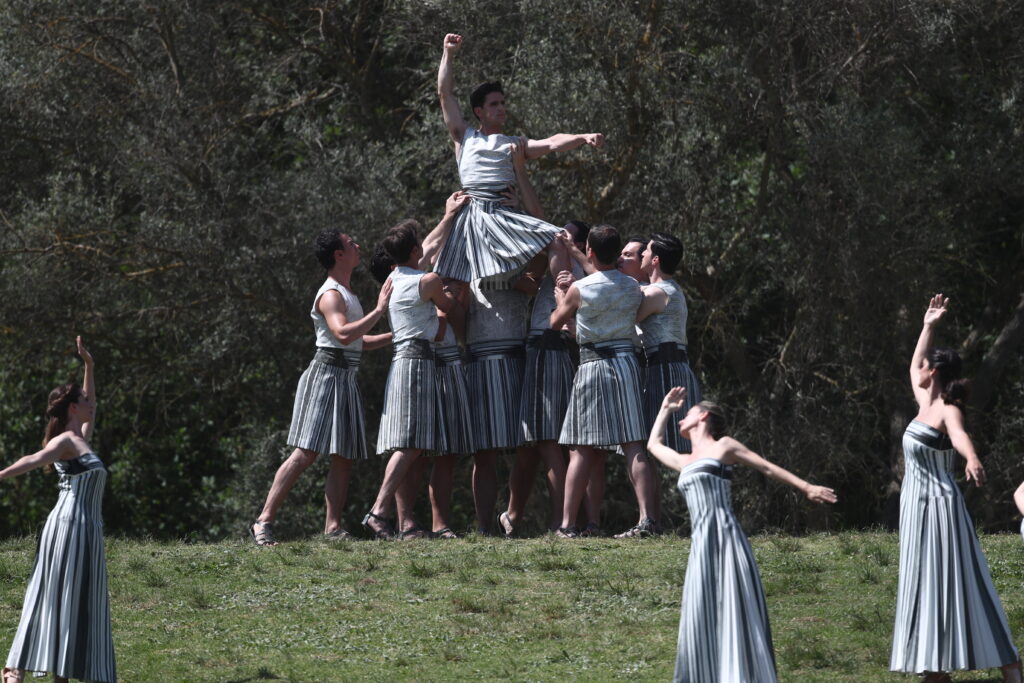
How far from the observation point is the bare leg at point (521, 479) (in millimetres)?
11133

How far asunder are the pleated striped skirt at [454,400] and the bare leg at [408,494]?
42 cm

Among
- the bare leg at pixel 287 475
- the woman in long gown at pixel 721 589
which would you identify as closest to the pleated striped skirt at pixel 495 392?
the bare leg at pixel 287 475

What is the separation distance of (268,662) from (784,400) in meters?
8.99

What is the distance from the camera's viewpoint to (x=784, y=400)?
16.2 metres

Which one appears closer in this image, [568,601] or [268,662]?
[268,662]

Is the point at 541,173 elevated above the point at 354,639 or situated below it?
above

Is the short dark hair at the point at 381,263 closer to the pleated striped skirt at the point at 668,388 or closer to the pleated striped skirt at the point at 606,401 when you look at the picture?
the pleated striped skirt at the point at 606,401

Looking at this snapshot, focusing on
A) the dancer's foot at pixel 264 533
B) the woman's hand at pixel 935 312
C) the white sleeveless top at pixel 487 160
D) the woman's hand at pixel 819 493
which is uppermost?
the white sleeveless top at pixel 487 160

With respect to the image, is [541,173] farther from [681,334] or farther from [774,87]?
[681,334]

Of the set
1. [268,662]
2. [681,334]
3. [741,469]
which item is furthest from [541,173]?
[268,662]

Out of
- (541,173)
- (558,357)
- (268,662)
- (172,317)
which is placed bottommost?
(268,662)

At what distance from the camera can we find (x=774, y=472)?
267 inches

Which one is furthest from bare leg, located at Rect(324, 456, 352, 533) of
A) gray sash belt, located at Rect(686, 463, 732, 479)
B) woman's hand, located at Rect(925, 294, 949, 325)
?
woman's hand, located at Rect(925, 294, 949, 325)

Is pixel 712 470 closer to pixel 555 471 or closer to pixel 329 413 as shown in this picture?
pixel 555 471
